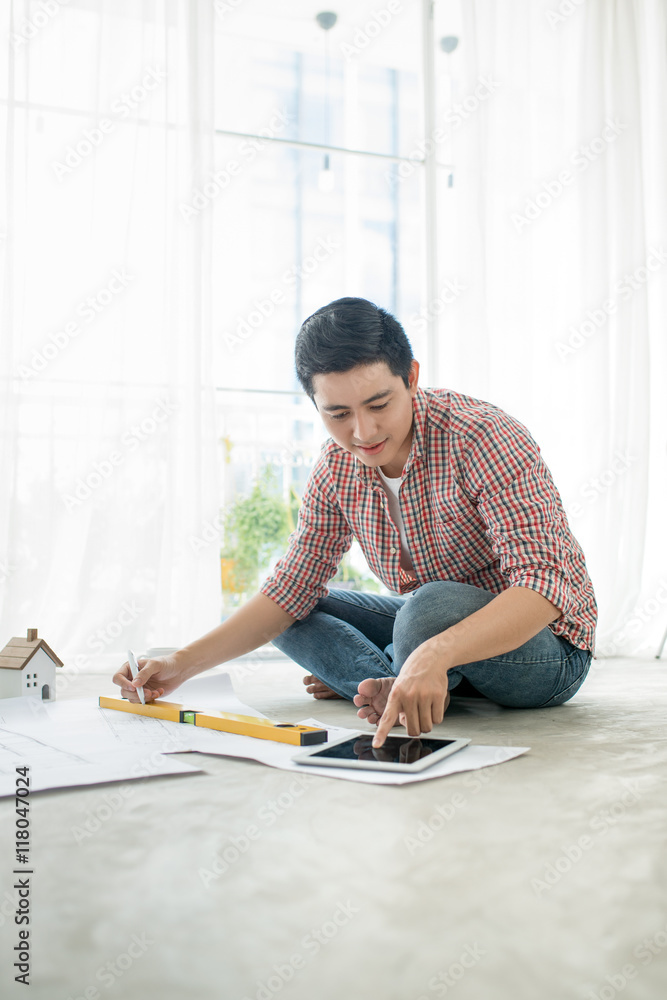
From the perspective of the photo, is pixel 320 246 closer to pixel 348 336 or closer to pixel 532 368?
pixel 532 368

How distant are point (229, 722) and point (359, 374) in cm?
53

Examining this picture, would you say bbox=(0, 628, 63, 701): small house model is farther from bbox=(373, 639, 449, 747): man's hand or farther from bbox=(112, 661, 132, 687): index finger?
bbox=(373, 639, 449, 747): man's hand

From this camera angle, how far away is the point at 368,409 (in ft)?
4.00

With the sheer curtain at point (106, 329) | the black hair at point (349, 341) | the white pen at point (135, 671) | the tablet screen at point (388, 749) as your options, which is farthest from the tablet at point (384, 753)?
the sheer curtain at point (106, 329)

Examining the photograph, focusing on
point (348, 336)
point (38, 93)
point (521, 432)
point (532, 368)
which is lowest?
point (521, 432)

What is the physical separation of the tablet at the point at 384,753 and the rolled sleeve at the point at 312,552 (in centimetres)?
44

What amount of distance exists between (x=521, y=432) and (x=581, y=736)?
1.51ft

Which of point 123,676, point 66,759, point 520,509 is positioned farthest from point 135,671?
point 520,509

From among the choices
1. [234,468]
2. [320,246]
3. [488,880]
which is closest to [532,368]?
[320,246]

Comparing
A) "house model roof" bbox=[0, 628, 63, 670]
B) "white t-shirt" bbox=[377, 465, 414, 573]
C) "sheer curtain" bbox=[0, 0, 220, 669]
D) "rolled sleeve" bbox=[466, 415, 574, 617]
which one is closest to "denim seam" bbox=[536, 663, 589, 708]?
"rolled sleeve" bbox=[466, 415, 574, 617]

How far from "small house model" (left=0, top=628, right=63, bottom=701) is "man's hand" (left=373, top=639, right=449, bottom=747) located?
0.68m

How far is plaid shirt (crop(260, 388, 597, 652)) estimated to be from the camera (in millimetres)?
1190

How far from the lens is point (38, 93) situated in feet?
7.50

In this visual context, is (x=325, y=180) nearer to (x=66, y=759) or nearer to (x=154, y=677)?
(x=154, y=677)
